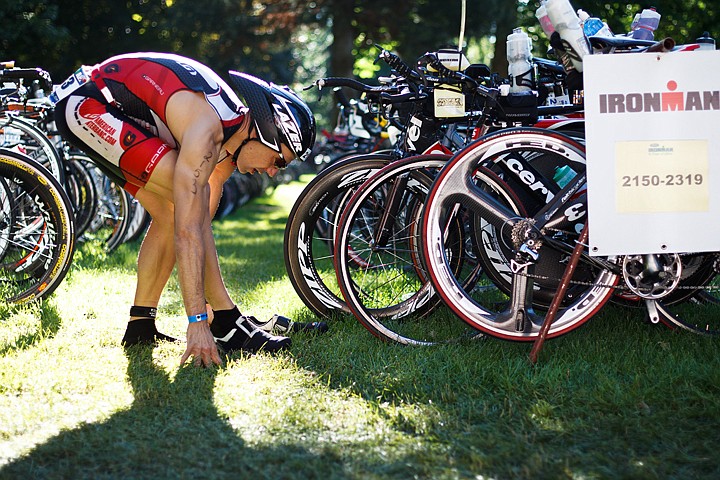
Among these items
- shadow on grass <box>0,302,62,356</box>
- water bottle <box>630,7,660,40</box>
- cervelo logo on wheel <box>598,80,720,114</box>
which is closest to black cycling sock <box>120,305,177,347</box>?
shadow on grass <box>0,302,62,356</box>

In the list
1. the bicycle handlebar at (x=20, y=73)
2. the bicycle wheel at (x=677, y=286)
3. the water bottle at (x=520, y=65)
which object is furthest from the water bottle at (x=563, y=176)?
the bicycle handlebar at (x=20, y=73)

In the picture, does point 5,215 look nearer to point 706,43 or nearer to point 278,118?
point 278,118

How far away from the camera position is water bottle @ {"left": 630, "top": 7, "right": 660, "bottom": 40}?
4188 millimetres

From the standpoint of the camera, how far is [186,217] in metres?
3.57

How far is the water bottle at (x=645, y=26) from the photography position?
4.19 m

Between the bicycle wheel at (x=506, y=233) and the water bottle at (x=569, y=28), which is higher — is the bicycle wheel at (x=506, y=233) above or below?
below

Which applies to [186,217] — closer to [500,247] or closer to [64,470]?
[64,470]

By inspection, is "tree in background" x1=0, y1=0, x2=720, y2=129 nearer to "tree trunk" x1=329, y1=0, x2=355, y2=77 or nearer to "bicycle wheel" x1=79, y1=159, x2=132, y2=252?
"tree trunk" x1=329, y1=0, x2=355, y2=77

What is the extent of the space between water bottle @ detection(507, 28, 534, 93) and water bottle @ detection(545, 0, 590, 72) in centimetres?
55

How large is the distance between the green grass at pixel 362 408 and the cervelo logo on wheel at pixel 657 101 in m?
1.05

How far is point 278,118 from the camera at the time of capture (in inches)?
154

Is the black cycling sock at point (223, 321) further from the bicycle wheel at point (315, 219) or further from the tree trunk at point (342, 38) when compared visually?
the tree trunk at point (342, 38)

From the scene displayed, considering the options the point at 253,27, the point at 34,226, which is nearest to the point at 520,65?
the point at 34,226

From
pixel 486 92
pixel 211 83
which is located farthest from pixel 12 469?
pixel 486 92
